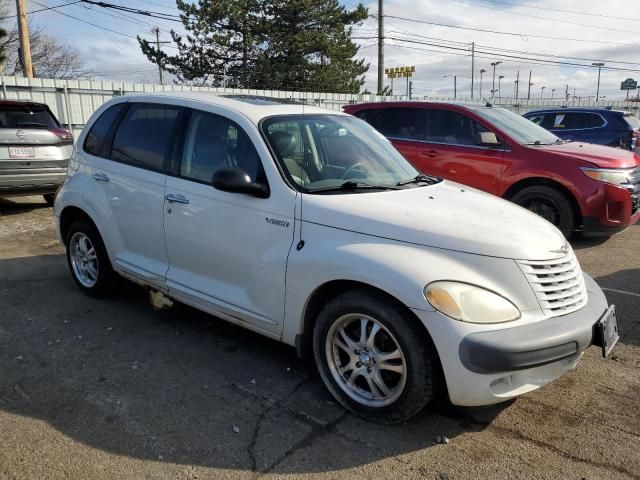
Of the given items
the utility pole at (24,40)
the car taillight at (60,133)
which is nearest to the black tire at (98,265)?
the car taillight at (60,133)

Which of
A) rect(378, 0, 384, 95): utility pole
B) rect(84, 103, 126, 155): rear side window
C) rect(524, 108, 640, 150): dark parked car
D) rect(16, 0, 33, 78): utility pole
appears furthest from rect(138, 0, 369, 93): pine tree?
rect(84, 103, 126, 155): rear side window

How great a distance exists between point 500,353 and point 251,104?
2436mm

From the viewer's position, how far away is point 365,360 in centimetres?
296

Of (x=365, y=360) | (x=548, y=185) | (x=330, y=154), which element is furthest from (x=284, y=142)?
(x=548, y=185)

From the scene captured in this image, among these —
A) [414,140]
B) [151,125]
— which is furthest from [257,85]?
[151,125]

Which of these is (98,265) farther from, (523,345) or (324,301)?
(523,345)

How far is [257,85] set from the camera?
28.2 m

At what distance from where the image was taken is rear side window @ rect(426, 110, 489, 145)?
24.5 ft

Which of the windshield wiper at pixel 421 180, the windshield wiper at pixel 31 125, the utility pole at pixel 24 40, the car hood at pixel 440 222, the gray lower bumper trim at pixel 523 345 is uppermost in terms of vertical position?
the utility pole at pixel 24 40

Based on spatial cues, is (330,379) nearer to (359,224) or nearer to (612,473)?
(359,224)

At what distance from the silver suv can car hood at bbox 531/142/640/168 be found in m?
7.37

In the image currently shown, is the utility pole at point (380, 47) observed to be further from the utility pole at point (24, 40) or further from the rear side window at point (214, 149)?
the rear side window at point (214, 149)

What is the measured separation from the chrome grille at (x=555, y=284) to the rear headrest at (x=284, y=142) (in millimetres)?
1609

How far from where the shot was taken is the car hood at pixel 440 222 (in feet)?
9.28
